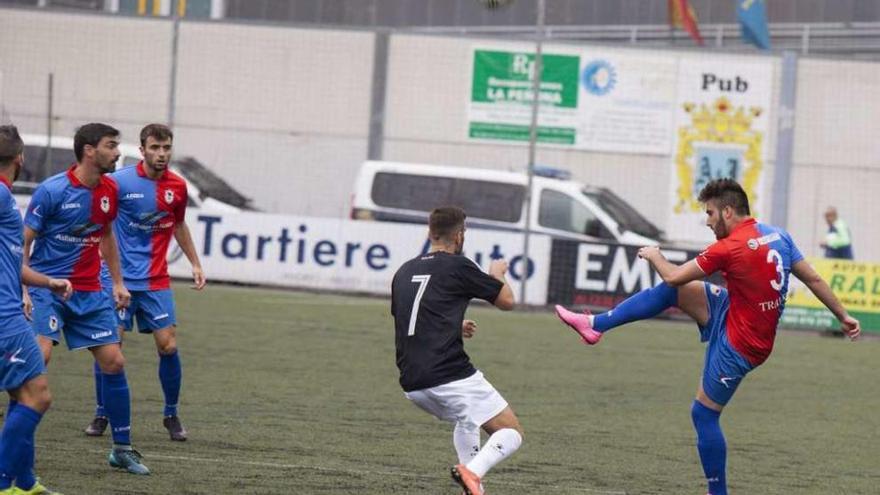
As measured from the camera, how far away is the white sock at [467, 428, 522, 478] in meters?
7.83

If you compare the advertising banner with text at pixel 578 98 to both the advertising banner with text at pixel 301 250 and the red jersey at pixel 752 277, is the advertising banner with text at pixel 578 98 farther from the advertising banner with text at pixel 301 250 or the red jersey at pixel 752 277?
the red jersey at pixel 752 277

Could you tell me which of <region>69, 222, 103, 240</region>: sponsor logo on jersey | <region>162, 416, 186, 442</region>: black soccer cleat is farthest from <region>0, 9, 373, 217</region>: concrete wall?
<region>69, 222, 103, 240</region>: sponsor logo on jersey

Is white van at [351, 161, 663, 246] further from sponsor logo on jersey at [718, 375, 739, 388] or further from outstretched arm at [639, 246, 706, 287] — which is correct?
outstretched arm at [639, 246, 706, 287]

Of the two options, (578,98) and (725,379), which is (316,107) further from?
(725,379)

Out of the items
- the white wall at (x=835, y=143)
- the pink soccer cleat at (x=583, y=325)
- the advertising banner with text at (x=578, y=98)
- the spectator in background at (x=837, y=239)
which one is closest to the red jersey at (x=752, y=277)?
the pink soccer cleat at (x=583, y=325)

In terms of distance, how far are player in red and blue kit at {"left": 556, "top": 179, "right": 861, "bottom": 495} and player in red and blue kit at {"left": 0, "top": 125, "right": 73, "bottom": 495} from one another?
3.23 m

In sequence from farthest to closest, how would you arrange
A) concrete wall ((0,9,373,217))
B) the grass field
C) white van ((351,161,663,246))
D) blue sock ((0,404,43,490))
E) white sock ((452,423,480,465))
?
concrete wall ((0,9,373,217)) < white van ((351,161,663,246)) < the grass field < white sock ((452,423,480,465)) < blue sock ((0,404,43,490))

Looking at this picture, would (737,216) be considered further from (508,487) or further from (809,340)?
(809,340)

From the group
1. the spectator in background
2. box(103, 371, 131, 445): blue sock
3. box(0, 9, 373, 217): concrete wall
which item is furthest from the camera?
box(0, 9, 373, 217): concrete wall

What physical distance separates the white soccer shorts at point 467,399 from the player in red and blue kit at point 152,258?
2.69m

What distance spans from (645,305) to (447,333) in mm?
1604

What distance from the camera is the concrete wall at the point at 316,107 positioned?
2866 cm

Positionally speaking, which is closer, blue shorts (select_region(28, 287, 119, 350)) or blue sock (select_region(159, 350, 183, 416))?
blue shorts (select_region(28, 287, 119, 350))

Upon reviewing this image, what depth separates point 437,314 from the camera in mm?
8078
